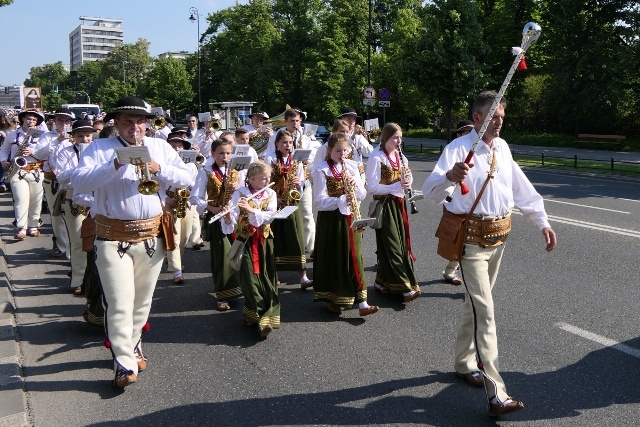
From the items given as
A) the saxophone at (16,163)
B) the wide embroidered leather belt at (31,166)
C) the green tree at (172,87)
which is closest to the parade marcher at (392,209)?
the saxophone at (16,163)

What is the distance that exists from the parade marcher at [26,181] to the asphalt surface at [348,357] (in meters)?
2.78

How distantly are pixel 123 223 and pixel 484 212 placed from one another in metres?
2.72

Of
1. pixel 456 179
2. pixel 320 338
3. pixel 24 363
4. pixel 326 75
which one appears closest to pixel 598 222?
pixel 320 338

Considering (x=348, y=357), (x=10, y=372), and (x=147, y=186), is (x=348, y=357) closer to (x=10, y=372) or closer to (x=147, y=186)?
(x=147, y=186)

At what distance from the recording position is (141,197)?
16.4 feet

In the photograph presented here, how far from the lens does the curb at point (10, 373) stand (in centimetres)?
454

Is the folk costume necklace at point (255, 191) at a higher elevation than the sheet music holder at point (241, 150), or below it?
below

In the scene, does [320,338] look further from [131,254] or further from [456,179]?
[456,179]

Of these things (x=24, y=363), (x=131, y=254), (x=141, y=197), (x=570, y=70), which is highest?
(x=570, y=70)

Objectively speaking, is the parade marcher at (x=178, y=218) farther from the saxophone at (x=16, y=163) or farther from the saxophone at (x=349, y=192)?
the saxophone at (x=16, y=163)

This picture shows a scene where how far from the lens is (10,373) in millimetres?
5305

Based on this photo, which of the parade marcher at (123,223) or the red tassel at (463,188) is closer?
the red tassel at (463,188)

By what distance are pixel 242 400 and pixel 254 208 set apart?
207cm

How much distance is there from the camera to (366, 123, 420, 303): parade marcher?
7.14m
